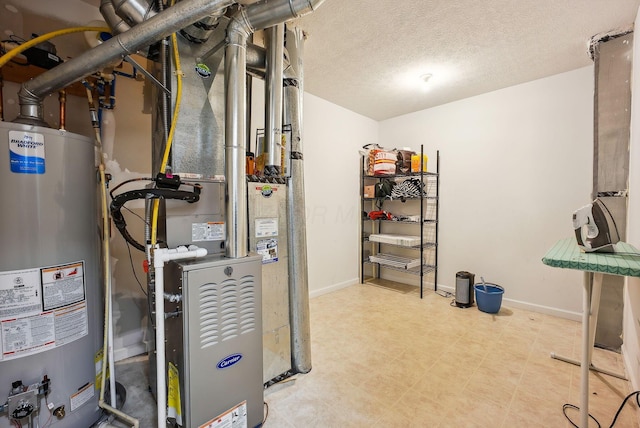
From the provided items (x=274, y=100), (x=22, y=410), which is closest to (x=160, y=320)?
(x=22, y=410)

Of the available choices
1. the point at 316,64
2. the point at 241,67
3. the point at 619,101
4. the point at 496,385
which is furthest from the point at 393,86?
the point at 496,385

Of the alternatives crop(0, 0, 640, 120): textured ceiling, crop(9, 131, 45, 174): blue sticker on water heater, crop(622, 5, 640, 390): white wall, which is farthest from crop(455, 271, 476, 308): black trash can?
crop(9, 131, 45, 174): blue sticker on water heater

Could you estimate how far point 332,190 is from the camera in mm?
3699

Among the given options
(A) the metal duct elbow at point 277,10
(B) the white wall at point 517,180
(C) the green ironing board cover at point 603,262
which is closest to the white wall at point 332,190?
(B) the white wall at point 517,180

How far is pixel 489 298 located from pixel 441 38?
8.60 feet

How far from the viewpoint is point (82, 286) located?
4.28 ft

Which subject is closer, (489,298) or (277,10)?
(277,10)

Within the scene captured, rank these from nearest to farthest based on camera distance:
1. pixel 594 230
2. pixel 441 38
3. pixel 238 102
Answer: pixel 238 102 → pixel 594 230 → pixel 441 38

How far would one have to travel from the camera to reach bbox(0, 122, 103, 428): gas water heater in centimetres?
110

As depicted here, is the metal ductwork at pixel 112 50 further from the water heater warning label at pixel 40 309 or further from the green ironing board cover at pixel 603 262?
the green ironing board cover at pixel 603 262

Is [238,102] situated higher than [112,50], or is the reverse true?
[112,50]

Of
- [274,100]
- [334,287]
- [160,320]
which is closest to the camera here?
[160,320]

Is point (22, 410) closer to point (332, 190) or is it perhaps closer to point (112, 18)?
point (112, 18)

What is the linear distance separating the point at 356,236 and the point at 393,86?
2.12 metres
